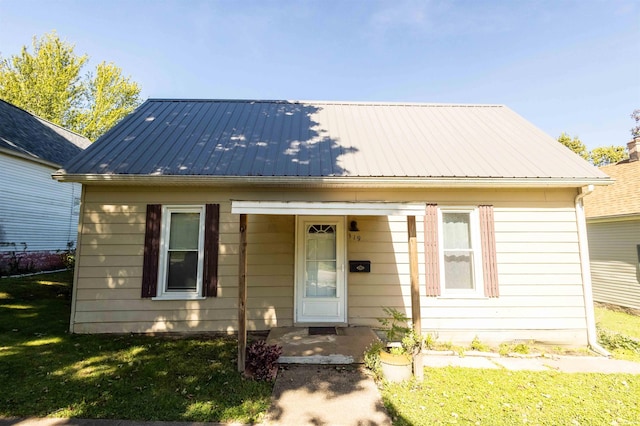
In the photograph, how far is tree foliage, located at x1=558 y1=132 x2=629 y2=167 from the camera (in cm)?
2414

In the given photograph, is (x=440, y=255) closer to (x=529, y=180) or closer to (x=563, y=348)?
(x=529, y=180)

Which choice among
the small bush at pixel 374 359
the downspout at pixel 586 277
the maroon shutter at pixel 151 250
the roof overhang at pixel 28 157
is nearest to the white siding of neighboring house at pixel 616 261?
the downspout at pixel 586 277

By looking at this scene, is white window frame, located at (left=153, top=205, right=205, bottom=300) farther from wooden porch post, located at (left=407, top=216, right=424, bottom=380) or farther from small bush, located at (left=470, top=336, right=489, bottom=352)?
small bush, located at (left=470, top=336, right=489, bottom=352)

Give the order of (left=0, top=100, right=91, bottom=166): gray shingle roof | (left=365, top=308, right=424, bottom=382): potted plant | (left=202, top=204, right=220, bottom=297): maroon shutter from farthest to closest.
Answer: (left=0, top=100, right=91, bottom=166): gray shingle roof, (left=202, top=204, right=220, bottom=297): maroon shutter, (left=365, top=308, right=424, bottom=382): potted plant

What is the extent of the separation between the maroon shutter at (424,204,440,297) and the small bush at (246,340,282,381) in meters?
3.06

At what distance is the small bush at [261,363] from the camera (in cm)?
388

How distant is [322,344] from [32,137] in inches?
626

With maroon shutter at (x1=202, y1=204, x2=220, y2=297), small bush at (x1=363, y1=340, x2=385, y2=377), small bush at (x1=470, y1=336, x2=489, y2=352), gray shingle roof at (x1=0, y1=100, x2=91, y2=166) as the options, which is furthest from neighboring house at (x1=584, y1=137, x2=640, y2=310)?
gray shingle roof at (x1=0, y1=100, x2=91, y2=166)

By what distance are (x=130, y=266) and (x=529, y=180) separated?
289 inches

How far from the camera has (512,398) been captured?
139 inches

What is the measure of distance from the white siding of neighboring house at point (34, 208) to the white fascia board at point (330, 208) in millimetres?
12454

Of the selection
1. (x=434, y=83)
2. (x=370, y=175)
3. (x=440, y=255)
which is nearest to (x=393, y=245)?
(x=440, y=255)

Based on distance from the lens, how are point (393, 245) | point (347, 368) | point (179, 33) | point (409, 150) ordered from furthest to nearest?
point (179, 33) → point (409, 150) → point (393, 245) → point (347, 368)

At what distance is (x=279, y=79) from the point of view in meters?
12.5
